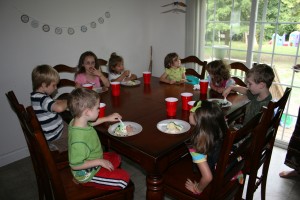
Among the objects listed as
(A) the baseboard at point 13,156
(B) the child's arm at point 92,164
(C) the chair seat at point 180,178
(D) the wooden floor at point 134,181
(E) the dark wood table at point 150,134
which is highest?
(E) the dark wood table at point 150,134

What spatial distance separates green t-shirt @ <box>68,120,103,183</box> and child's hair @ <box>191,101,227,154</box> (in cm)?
57

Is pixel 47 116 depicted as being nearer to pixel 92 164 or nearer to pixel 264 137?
pixel 92 164

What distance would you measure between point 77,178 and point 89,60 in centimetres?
140

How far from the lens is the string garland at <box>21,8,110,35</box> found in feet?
8.15

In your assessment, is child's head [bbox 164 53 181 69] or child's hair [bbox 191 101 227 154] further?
child's head [bbox 164 53 181 69]

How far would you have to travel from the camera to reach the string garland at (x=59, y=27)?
2483mm

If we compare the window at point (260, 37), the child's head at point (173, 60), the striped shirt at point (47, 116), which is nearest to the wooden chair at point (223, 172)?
the striped shirt at point (47, 116)

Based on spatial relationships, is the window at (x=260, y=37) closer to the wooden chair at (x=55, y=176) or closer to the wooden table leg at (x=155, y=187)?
the wooden table leg at (x=155, y=187)

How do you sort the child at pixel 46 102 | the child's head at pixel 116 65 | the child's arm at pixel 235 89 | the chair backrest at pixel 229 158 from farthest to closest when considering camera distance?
the child's head at pixel 116 65, the child's arm at pixel 235 89, the child at pixel 46 102, the chair backrest at pixel 229 158

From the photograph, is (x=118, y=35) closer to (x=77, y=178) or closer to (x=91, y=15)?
(x=91, y=15)

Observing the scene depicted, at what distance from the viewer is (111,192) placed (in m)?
1.41

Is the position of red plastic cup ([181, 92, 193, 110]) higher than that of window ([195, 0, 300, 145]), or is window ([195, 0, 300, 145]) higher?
window ([195, 0, 300, 145])

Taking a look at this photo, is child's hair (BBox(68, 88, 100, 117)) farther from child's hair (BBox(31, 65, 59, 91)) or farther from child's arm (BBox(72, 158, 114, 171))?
child's hair (BBox(31, 65, 59, 91))

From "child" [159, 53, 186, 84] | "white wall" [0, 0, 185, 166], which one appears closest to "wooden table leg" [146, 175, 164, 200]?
"child" [159, 53, 186, 84]
